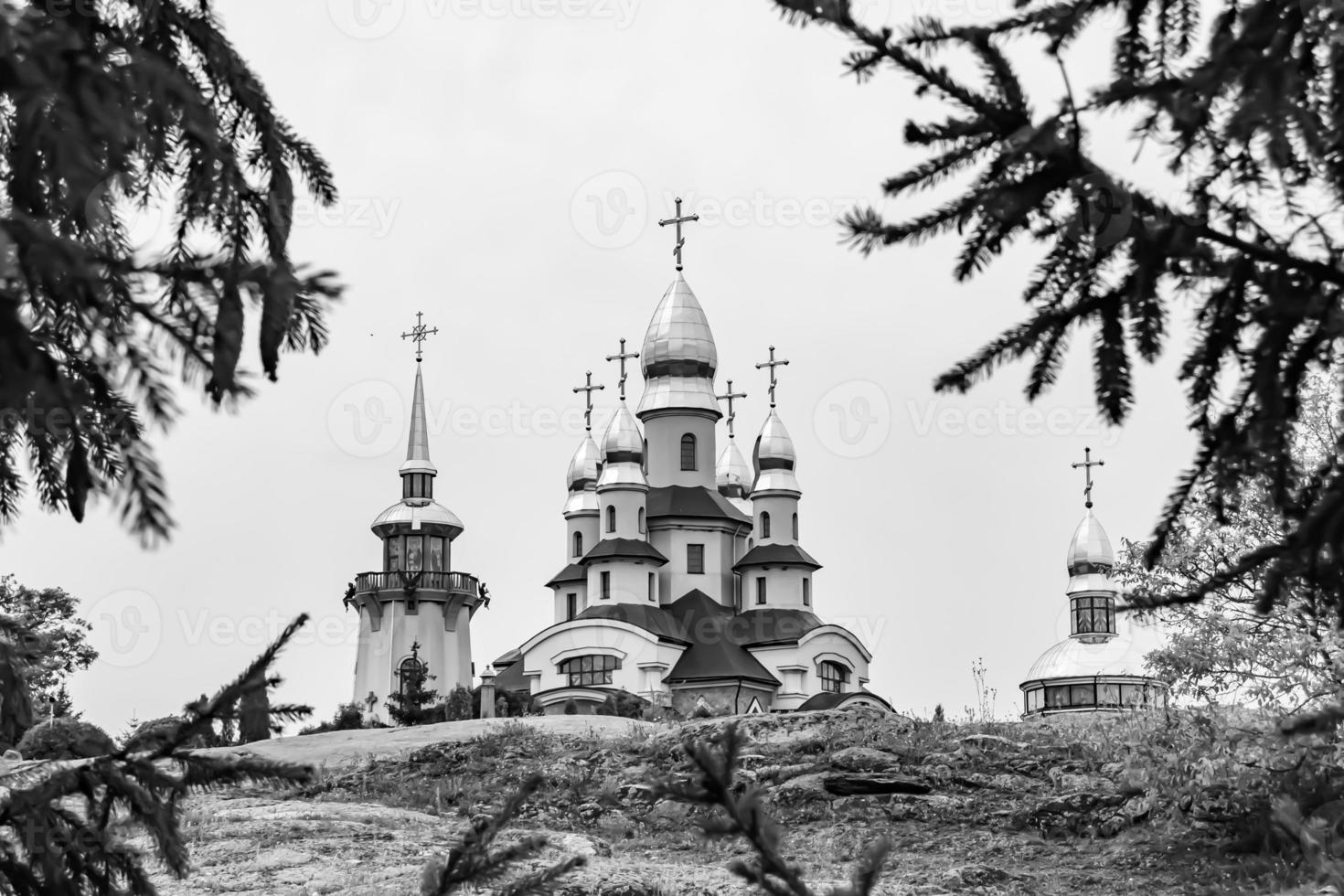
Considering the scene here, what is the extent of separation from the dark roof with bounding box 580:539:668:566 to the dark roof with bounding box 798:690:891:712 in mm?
6648

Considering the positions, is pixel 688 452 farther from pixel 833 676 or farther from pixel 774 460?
pixel 833 676

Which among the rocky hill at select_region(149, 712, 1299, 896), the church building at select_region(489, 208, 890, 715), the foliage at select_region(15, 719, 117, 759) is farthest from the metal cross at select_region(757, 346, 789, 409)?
the foliage at select_region(15, 719, 117, 759)

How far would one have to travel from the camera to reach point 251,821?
1702 centimetres

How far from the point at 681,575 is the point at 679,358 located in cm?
752

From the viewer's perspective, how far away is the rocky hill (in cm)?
1483

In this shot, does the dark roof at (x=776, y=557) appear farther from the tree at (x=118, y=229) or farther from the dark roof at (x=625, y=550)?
the tree at (x=118, y=229)

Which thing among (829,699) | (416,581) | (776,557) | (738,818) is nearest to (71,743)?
(738,818)

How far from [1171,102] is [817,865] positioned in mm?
12922

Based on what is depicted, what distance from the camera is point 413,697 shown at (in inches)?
1898

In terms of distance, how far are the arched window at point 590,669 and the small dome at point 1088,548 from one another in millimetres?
20862

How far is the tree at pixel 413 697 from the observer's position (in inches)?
1791

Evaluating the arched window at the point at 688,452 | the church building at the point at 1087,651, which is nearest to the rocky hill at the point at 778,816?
the arched window at the point at 688,452

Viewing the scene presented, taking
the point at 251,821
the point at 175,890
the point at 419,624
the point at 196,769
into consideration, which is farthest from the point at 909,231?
the point at 419,624

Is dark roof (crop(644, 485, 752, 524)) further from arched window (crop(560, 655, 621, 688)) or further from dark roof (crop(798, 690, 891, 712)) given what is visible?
dark roof (crop(798, 690, 891, 712))
